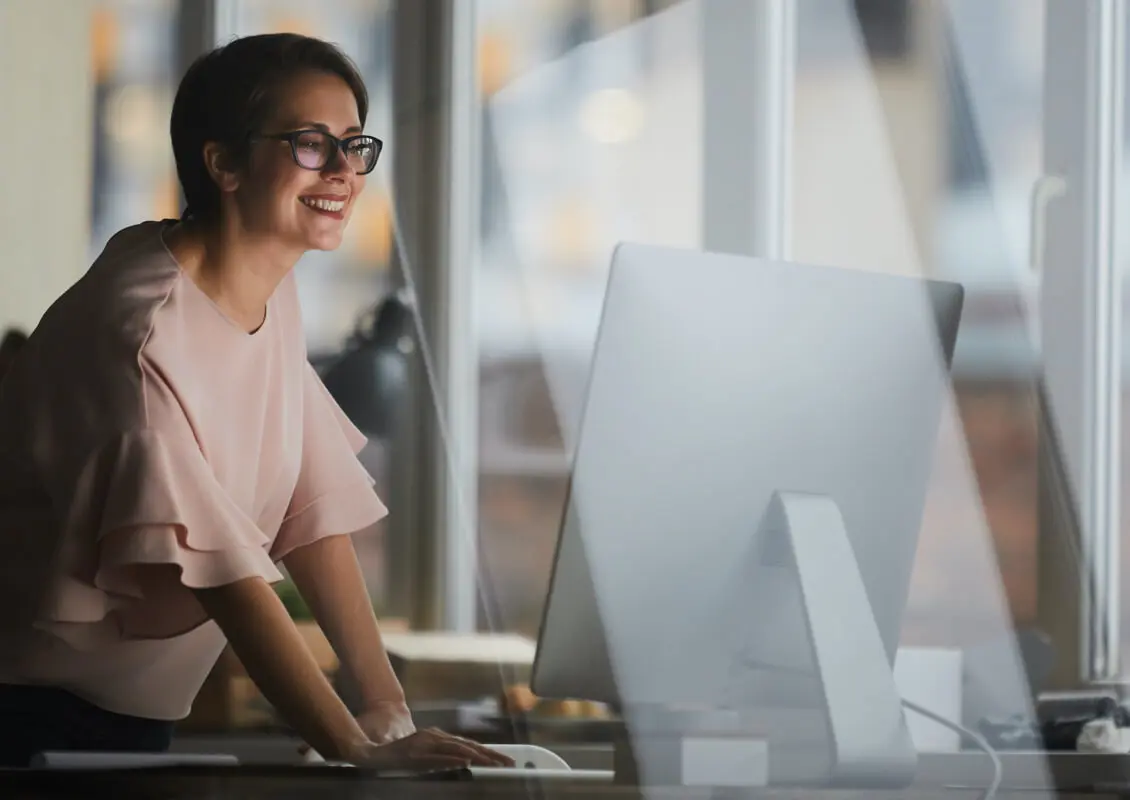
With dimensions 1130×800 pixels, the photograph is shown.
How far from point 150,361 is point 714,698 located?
74cm

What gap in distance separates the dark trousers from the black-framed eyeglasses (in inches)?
26.3

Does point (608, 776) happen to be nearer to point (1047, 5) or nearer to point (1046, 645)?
point (1046, 645)

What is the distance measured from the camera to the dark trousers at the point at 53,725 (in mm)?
1686

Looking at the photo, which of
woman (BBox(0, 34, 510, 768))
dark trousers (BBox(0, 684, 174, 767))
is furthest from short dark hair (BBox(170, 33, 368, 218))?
dark trousers (BBox(0, 684, 174, 767))

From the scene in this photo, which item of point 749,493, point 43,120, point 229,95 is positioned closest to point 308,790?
point 749,493

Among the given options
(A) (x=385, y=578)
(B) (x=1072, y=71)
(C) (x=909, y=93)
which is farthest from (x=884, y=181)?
(A) (x=385, y=578)

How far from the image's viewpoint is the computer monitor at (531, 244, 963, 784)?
4.39ft

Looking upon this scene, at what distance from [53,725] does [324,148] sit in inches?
28.8

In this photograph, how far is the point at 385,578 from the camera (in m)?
1.90

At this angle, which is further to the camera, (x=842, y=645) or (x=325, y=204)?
(x=325, y=204)

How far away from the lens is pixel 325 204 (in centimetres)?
185

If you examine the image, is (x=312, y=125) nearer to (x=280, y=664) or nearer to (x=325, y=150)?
(x=325, y=150)

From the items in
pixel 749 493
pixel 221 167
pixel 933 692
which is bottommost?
pixel 933 692

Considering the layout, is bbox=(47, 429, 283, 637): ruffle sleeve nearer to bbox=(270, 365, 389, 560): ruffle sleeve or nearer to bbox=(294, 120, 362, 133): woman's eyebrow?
bbox=(270, 365, 389, 560): ruffle sleeve
